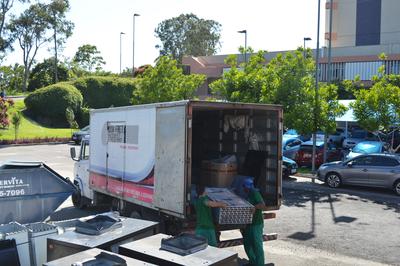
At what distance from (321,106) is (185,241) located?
15.9 metres

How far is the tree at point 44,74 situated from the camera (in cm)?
6266

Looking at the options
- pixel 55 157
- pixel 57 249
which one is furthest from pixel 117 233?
pixel 55 157

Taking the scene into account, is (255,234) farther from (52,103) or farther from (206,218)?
(52,103)

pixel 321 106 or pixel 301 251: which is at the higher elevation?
pixel 321 106

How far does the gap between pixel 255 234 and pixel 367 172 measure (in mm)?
10684

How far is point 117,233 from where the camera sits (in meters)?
5.28

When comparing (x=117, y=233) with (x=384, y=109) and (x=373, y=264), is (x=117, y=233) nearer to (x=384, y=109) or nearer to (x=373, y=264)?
(x=373, y=264)

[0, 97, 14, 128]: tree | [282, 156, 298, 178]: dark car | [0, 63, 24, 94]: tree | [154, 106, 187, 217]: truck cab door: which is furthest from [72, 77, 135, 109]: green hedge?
[154, 106, 187, 217]: truck cab door

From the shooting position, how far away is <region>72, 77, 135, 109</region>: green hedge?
→ 152 ft

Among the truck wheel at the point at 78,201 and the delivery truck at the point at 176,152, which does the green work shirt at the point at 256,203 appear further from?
the truck wheel at the point at 78,201

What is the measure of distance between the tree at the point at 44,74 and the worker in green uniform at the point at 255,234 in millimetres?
57841

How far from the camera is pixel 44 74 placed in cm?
6384

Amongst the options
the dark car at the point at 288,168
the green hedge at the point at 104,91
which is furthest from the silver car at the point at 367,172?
the green hedge at the point at 104,91

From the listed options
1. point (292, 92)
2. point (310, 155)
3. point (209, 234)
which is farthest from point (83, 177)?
point (310, 155)
